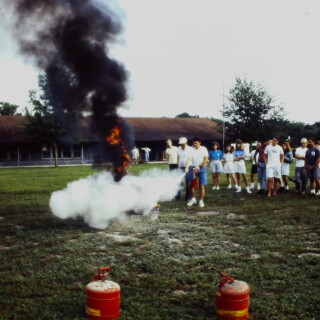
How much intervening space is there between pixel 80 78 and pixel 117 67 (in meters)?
1.08

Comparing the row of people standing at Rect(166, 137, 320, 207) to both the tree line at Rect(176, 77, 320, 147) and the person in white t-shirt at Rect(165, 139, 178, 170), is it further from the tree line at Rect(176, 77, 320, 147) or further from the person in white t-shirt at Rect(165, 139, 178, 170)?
the tree line at Rect(176, 77, 320, 147)

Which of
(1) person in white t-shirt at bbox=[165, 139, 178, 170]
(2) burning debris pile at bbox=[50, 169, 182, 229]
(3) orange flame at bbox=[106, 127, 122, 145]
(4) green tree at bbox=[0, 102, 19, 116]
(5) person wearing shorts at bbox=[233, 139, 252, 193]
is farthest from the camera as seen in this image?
(4) green tree at bbox=[0, 102, 19, 116]

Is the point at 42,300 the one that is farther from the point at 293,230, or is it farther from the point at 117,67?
the point at 117,67

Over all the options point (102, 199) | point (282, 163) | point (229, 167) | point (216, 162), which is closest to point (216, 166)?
point (216, 162)

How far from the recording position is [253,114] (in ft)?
133

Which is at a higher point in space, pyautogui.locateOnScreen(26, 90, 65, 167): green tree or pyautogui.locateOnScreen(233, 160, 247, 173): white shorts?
pyautogui.locateOnScreen(26, 90, 65, 167): green tree

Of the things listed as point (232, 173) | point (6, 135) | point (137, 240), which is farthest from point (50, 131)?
point (137, 240)

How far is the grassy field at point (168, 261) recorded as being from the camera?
4.48 m

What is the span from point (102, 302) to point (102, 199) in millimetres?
4715

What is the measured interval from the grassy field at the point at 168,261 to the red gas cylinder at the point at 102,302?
168 millimetres

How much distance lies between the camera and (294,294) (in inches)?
187

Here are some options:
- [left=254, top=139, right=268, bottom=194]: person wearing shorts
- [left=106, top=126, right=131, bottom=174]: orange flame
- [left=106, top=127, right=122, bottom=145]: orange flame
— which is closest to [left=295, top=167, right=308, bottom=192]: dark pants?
[left=254, top=139, right=268, bottom=194]: person wearing shorts

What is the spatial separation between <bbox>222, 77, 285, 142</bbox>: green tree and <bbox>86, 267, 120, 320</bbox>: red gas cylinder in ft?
123

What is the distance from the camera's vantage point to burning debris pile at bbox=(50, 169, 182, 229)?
28.8ft
